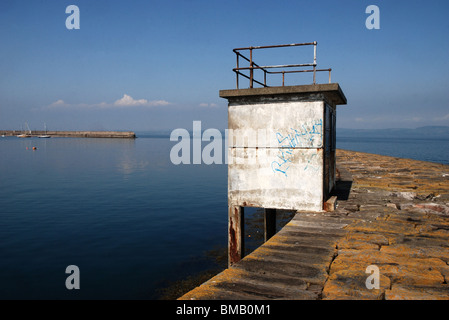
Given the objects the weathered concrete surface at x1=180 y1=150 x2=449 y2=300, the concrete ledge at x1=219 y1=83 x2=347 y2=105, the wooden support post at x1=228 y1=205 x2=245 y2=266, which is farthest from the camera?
the wooden support post at x1=228 y1=205 x2=245 y2=266

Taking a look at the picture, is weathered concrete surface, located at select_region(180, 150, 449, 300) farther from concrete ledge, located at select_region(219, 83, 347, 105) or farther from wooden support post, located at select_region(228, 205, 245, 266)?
concrete ledge, located at select_region(219, 83, 347, 105)

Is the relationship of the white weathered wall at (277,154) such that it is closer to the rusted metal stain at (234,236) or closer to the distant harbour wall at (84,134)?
the rusted metal stain at (234,236)

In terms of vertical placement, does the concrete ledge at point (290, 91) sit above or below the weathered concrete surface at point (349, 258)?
above

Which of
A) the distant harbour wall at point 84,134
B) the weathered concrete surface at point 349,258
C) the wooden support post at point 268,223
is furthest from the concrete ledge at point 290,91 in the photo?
the distant harbour wall at point 84,134

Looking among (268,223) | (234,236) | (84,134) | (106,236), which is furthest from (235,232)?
(84,134)

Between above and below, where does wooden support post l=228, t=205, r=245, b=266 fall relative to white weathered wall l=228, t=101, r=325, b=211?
below

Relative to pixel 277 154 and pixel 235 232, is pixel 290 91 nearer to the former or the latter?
pixel 277 154

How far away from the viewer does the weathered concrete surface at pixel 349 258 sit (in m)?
3.63

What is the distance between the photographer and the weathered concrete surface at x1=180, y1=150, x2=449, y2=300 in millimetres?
3631

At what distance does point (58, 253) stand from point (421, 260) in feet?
40.9

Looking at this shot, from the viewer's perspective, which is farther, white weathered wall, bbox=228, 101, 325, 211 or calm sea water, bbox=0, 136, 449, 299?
calm sea water, bbox=0, 136, 449, 299

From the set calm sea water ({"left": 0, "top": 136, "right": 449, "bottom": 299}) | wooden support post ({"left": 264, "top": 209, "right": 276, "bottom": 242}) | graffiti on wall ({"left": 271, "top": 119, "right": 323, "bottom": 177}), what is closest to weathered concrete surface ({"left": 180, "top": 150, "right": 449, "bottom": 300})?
graffiti on wall ({"left": 271, "top": 119, "right": 323, "bottom": 177})

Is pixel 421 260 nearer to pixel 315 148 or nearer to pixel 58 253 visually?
pixel 315 148
